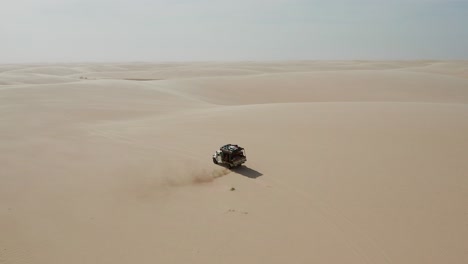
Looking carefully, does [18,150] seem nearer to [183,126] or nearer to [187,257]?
[183,126]

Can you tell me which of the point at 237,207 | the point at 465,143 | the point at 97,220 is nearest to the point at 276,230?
the point at 237,207

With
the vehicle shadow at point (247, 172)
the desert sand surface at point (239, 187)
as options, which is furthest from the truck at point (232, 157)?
the desert sand surface at point (239, 187)

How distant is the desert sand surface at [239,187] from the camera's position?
241 inches

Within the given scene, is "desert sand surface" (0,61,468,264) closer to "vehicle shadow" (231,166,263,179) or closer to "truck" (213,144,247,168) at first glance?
"vehicle shadow" (231,166,263,179)

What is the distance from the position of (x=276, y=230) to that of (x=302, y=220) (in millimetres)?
781

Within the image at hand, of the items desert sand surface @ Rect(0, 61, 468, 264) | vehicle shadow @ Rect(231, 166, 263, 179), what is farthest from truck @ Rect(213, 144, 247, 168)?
desert sand surface @ Rect(0, 61, 468, 264)

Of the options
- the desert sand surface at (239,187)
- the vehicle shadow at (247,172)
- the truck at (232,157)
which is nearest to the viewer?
the desert sand surface at (239,187)

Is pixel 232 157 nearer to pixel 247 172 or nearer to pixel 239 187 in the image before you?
pixel 247 172

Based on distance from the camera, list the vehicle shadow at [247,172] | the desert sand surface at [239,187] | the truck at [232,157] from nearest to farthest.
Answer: the desert sand surface at [239,187] → the vehicle shadow at [247,172] → the truck at [232,157]

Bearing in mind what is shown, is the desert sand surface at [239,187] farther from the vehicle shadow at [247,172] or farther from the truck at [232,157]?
the truck at [232,157]

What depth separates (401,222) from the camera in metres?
6.80

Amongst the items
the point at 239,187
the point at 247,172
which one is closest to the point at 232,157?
the point at 247,172

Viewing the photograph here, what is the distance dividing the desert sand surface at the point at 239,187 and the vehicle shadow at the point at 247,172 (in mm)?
82

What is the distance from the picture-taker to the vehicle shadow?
9.69 meters
